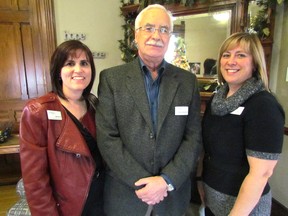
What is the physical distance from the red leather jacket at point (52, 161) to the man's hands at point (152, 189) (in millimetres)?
284

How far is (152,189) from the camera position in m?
1.04

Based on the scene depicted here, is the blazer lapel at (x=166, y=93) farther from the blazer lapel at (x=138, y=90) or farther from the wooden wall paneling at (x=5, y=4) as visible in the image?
the wooden wall paneling at (x=5, y=4)

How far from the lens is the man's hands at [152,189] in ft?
3.41

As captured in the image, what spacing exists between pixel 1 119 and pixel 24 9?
60.7 inches

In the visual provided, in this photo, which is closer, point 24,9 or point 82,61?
point 82,61

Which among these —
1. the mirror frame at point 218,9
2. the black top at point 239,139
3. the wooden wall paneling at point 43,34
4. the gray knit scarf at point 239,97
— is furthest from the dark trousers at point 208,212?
the wooden wall paneling at point 43,34

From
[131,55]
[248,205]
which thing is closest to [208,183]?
[248,205]

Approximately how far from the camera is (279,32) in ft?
6.82

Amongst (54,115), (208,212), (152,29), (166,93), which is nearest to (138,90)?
(166,93)

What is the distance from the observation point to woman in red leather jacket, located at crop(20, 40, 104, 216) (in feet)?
3.52

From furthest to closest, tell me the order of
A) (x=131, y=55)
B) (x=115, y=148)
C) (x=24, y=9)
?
(x=131, y=55) < (x=24, y=9) < (x=115, y=148)

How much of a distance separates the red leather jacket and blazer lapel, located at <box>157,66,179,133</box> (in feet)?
1.33

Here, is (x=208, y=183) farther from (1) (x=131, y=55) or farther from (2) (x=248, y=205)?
(1) (x=131, y=55)

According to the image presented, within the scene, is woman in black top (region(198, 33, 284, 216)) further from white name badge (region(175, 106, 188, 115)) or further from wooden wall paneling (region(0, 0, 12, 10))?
wooden wall paneling (region(0, 0, 12, 10))
